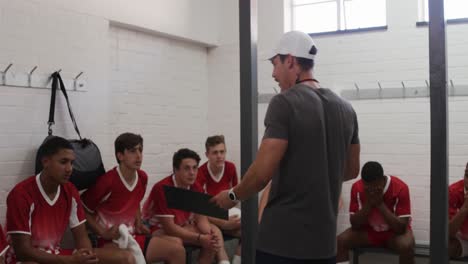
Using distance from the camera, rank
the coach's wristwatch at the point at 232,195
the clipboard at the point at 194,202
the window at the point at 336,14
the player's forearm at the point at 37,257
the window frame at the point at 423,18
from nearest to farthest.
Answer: the coach's wristwatch at the point at 232,195
the clipboard at the point at 194,202
the player's forearm at the point at 37,257
the window frame at the point at 423,18
the window at the point at 336,14

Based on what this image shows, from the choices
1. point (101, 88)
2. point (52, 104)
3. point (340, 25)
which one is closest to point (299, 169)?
point (52, 104)

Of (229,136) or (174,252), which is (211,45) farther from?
(174,252)

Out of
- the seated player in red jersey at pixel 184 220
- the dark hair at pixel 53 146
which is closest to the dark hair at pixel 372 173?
the seated player in red jersey at pixel 184 220

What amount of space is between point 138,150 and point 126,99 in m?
0.98

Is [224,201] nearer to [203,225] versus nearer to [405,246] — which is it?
[203,225]

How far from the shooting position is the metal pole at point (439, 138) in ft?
5.21

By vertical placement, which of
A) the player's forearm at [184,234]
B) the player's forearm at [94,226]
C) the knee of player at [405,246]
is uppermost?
the player's forearm at [94,226]

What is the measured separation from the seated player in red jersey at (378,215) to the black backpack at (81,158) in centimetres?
199

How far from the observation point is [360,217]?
160 inches

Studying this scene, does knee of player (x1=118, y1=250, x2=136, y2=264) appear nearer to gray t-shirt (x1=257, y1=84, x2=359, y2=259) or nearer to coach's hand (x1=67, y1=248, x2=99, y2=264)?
coach's hand (x1=67, y1=248, x2=99, y2=264)

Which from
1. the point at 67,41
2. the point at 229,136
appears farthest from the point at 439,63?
the point at 229,136

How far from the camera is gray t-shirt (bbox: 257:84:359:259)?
164 centimetres

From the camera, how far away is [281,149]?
1.61 m

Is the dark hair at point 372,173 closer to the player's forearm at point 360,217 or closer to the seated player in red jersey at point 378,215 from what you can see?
the seated player in red jersey at point 378,215
